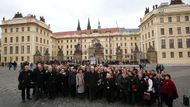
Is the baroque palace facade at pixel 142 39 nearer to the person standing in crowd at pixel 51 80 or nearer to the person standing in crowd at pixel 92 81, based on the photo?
the person standing in crowd at pixel 51 80

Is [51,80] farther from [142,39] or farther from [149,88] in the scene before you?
[142,39]

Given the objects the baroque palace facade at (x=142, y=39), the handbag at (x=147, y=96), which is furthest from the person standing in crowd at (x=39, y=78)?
the baroque palace facade at (x=142, y=39)

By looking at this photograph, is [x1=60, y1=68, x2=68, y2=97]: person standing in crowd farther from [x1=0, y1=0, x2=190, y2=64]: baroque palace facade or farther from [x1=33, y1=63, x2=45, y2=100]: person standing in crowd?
[x1=0, y1=0, x2=190, y2=64]: baroque palace facade

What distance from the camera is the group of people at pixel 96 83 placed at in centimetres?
903

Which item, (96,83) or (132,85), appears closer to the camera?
(132,85)

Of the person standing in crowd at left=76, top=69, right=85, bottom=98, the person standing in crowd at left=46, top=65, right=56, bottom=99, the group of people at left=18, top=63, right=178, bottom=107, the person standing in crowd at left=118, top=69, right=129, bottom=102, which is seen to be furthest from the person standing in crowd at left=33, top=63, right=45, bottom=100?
the person standing in crowd at left=118, top=69, right=129, bottom=102

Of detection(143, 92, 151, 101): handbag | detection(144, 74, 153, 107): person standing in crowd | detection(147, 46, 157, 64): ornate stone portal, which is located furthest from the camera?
detection(147, 46, 157, 64): ornate stone portal

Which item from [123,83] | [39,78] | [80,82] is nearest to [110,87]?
[123,83]

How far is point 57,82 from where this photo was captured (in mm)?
10656

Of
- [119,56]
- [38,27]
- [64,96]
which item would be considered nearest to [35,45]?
[38,27]

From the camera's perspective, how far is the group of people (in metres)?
9.03

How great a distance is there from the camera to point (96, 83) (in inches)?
397

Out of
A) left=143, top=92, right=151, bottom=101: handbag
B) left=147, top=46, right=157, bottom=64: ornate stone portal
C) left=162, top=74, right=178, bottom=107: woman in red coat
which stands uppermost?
left=147, top=46, right=157, bottom=64: ornate stone portal

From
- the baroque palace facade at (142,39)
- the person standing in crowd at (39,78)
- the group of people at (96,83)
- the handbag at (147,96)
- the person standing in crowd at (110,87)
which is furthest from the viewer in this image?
the baroque palace facade at (142,39)
